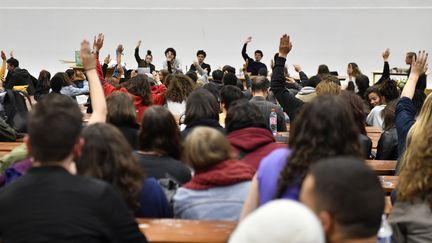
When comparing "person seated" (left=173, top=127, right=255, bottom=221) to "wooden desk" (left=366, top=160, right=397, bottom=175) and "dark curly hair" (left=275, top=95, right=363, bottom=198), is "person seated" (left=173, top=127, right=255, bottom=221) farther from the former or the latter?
"wooden desk" (left=366, top=160, right=397, bottom=175)

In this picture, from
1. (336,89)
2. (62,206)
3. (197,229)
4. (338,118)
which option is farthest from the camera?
(336,89)

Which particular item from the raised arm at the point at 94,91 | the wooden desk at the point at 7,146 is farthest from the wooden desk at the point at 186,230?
the wooden desk at the point at 7,146

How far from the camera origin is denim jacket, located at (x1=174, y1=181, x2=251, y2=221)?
2.83 metres

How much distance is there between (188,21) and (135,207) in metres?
13.5

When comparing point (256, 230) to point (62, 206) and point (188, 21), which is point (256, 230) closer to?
point (62, 206)

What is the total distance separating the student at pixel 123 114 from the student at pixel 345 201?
91.1 inches

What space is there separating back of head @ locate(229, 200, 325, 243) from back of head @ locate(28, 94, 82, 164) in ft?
2.92

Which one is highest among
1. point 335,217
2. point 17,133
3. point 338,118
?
point 338,118

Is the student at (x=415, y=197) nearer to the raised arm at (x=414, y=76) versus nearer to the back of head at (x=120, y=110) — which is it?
the raised arm at (x=414, y=76)

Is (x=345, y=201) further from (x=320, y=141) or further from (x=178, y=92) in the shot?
(x=178, y=92)

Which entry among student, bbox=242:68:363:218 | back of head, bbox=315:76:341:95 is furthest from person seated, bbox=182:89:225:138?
student, bbox=242:68:363:218

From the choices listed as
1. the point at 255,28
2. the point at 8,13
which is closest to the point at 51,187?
the point at 255,28

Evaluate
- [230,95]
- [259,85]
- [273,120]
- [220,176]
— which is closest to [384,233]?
[220,176]

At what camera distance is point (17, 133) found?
216 inches
